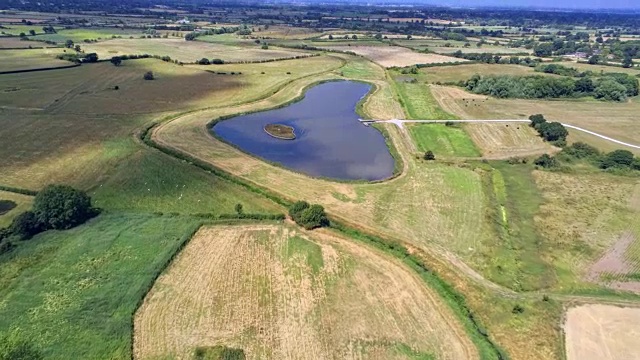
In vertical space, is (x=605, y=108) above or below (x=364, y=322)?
above

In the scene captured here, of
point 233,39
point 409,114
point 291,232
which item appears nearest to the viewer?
point 291,232

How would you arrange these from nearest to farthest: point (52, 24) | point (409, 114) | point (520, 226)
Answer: point (520, 226) → point (409, 114) → point (52, 24)

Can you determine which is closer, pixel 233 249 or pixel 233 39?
pixel 233 249

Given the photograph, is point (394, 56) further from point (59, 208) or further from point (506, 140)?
point (59, 208)

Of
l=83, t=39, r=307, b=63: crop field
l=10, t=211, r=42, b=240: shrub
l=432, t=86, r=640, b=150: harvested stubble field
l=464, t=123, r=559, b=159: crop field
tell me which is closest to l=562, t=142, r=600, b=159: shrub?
l=464, t=123, r=559, b=159: crop field

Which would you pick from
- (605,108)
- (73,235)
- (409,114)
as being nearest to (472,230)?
(73,235)

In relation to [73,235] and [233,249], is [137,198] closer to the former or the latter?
[73,235]

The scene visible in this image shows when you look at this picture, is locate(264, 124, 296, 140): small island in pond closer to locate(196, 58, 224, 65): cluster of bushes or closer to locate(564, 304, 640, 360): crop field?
locate(564, 304, 640, 360): crop field
